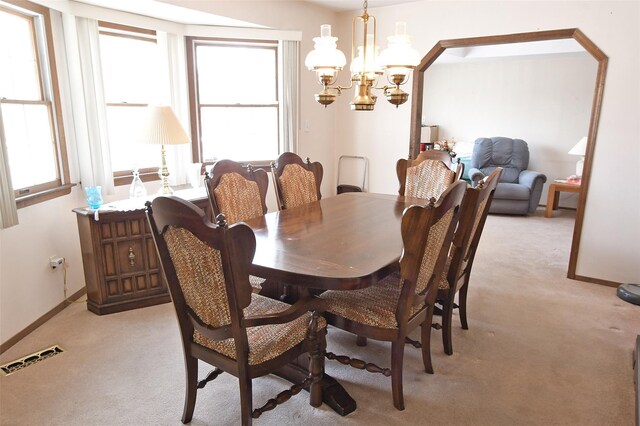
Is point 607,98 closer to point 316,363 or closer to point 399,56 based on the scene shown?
point 399,56

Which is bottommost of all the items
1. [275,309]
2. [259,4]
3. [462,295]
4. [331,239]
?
[462,295]

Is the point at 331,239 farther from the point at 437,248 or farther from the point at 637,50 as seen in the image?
the point at 637,50

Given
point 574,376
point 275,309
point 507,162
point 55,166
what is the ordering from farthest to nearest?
1. point 507,162
2. point 55,166
3. point 574,376
4. point 275,309

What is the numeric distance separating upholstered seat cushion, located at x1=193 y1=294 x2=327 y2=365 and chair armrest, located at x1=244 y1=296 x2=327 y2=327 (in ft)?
0.23

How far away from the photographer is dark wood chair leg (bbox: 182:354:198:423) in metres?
1.88

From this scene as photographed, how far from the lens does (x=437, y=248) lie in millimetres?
1998

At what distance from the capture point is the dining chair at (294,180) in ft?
10.1

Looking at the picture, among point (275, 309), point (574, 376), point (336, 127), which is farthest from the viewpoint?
point (336, 127)

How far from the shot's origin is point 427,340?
2.28m

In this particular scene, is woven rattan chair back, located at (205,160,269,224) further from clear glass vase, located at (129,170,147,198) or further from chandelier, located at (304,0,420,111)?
clear glass vase, located at (129,170,147,198)

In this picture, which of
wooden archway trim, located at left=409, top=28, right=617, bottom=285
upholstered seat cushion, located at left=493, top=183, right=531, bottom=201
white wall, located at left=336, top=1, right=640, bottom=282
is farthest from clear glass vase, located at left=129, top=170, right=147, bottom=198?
upholstered seat cushion, located at left=493, top=183, right=531, bottom=201

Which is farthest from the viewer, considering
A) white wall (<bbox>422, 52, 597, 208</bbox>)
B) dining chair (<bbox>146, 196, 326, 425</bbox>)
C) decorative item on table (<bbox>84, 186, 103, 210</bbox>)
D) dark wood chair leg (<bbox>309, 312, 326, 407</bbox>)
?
white wall (<bbox>422, 52, 597, 208</bbox>)

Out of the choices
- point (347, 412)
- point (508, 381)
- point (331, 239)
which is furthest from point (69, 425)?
point (508, 381)

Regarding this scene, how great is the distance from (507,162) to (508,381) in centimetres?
505
